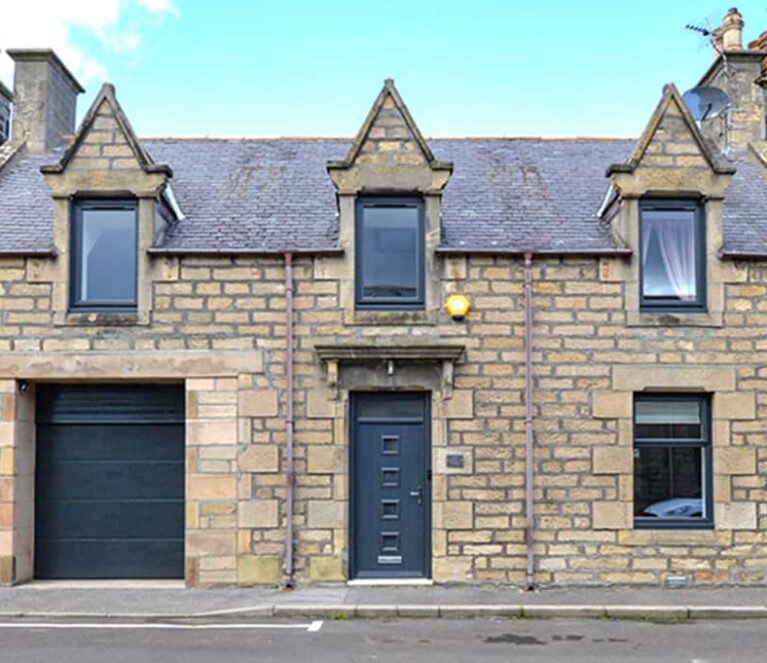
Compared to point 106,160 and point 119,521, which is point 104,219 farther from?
point 119,521

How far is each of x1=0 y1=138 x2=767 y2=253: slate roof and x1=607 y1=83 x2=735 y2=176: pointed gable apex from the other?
40.8 inches

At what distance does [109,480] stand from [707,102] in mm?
11111

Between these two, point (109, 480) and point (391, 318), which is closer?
point (391, 318)

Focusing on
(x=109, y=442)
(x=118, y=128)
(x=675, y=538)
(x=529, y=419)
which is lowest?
(x=675, y=538)

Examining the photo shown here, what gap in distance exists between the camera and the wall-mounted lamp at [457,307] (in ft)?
42.8

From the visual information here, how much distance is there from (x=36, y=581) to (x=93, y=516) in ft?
3.69

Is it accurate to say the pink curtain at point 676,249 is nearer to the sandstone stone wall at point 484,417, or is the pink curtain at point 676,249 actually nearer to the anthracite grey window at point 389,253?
the sandstone stone wall at point 484,417

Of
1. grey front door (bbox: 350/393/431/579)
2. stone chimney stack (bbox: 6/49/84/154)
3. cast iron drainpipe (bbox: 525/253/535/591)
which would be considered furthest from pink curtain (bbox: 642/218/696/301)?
stone chimney stack (bbox: 6/49/84/154)

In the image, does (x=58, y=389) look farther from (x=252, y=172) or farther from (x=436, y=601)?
(x=436, y=601)

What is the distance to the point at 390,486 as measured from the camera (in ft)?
43.4

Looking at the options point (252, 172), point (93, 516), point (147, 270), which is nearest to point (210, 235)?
point (147, 270)

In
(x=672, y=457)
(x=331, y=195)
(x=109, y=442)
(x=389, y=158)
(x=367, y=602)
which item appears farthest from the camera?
(x=331, y=195)

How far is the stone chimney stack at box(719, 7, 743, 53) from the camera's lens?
683 inches

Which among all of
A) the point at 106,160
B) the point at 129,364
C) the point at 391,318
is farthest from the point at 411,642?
the point at 106,160
